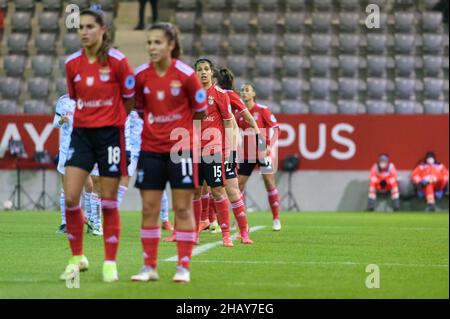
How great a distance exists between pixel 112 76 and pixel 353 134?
14.9 meters

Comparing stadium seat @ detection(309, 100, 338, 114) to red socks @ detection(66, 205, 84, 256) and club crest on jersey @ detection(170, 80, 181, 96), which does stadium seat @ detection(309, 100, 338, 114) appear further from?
club crest on jersey @ detection(170, 80, 181, 96)

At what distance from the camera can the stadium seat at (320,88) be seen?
24.6m

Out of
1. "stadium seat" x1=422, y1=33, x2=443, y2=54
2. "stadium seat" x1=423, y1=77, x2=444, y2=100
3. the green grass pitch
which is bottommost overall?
the green grass pitch

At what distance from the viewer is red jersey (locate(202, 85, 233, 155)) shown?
1138 cm

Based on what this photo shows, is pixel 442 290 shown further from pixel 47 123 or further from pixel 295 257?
pixel 47 123

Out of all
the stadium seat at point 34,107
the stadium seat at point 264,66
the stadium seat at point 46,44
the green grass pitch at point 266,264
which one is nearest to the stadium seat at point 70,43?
the stadium seat at point 46,44

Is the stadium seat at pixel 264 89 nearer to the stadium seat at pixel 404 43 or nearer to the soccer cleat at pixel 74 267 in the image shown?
the stadium seat at pixel 404 43

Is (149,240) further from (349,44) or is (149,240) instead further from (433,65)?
(433,65)

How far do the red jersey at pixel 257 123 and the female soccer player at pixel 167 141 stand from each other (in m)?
6.95

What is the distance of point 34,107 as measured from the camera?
23766mm

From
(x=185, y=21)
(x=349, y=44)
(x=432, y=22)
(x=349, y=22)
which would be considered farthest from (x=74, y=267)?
(x=432, y=22)

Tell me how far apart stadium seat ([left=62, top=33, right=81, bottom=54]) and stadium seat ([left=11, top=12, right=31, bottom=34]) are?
1.26 metres

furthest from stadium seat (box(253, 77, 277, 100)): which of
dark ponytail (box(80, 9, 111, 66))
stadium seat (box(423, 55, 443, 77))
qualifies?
dark ponytail (box(80, 9, 111, 66))

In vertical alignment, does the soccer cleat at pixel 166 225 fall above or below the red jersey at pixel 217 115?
below
